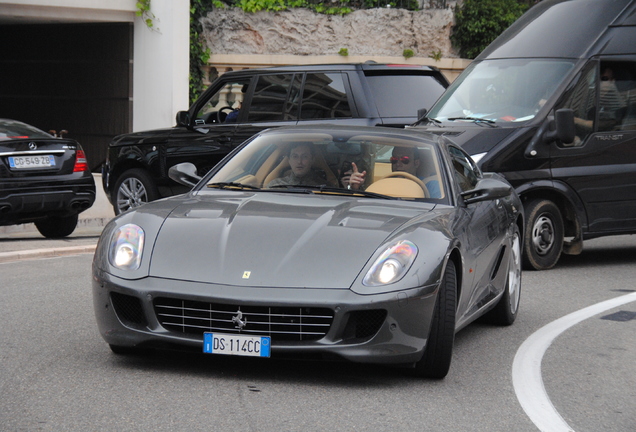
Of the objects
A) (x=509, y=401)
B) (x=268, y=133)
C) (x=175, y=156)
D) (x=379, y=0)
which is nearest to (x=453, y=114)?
(x=175, y=156)

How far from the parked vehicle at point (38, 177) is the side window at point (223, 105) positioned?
5.27 feet

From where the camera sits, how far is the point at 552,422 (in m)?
5.02

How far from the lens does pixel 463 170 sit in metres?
7.48

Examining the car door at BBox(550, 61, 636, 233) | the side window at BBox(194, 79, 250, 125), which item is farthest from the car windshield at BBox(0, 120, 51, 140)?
the car door at BBox(550, 61, 636, 233)

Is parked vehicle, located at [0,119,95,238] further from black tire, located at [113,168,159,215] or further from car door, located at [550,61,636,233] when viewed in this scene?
car door, located at [550,61,636,233]

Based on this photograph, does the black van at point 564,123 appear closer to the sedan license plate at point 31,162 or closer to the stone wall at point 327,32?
the sedan license plate at point 31,162

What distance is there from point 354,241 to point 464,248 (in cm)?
85

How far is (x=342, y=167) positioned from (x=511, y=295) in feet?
6.08

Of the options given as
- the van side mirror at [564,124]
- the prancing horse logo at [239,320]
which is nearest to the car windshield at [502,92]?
the van side mirror at [564,124]

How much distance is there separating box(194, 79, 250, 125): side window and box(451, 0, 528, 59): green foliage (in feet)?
36.1

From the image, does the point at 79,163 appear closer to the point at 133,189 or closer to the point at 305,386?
the point at 133,189

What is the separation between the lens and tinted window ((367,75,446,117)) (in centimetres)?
1227

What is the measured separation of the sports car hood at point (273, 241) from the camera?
5441mm

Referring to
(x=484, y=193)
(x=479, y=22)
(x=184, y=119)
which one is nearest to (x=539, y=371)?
(x=484, y=193)
